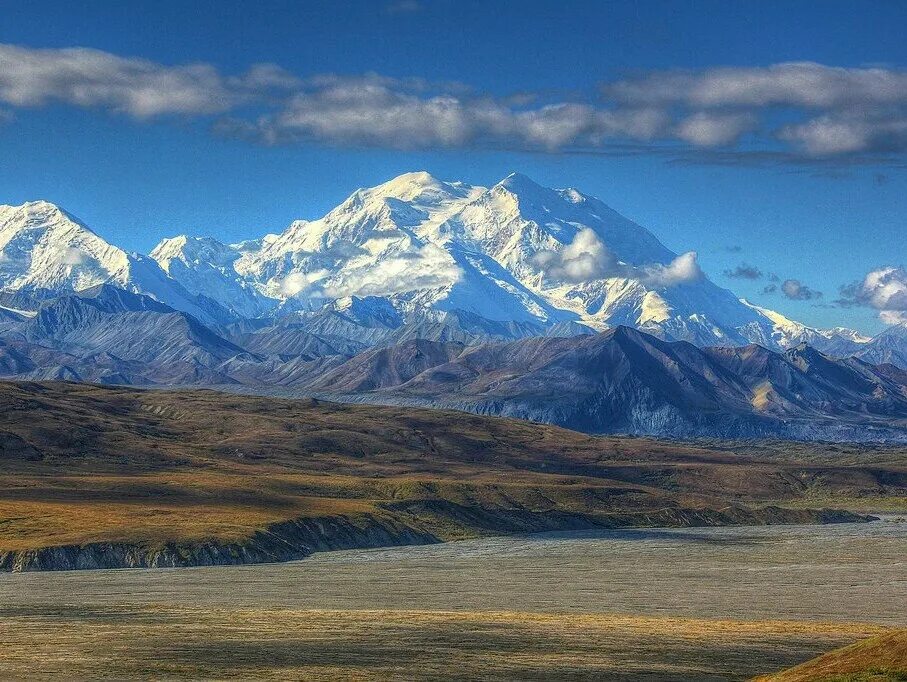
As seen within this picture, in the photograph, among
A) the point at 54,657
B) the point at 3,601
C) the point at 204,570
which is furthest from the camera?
the point at 204,570

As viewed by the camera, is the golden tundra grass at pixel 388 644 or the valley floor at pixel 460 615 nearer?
the golden tundra grass at pixel 388 644

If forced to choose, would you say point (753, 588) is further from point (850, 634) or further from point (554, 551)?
point (554, 551)

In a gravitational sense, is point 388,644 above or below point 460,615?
above

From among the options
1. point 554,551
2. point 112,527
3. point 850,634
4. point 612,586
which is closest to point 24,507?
point 112,527

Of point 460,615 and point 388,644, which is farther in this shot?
point 460,615

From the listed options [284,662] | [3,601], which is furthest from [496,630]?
[3,601]

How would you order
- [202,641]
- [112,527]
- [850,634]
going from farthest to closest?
1. [112,527]
2. [850,634]
3. [202,641]

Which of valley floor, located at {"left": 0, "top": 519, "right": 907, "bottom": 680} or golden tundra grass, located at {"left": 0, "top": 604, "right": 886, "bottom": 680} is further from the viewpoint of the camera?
valley floor, located at {"left": 0, "top": 519, "right": 907, "bottom": 680}

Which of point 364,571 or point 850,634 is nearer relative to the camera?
point 850,634

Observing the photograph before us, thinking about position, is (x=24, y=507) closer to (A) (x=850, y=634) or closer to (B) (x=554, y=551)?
(B) (x=554, y=551)
